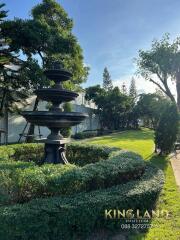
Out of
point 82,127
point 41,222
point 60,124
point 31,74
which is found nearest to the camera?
point 41,222

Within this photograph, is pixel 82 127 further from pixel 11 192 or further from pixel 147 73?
pixel 11 192

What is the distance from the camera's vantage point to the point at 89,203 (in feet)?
13.7

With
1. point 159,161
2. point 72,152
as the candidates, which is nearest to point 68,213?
point 72,152

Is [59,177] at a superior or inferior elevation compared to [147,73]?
inferior

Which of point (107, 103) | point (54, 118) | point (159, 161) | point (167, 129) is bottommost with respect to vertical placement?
point (159, 161)

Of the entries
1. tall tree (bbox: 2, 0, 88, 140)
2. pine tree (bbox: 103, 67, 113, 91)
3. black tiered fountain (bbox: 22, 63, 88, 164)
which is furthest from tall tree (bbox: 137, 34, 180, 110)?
pine tree (bbox: 103, 67, 113, 91)

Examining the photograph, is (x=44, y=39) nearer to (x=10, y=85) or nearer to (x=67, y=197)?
(x=10, y=85)

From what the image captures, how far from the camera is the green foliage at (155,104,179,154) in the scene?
42.0 feet

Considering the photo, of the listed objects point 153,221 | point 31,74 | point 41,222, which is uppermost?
point 31,74

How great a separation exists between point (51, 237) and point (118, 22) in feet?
40.7

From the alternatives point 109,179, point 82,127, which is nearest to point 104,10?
point 109,179

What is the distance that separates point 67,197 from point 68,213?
559 millimetres

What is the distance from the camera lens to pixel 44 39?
53.7 ft

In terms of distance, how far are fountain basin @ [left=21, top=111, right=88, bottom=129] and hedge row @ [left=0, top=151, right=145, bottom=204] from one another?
1.74 m
